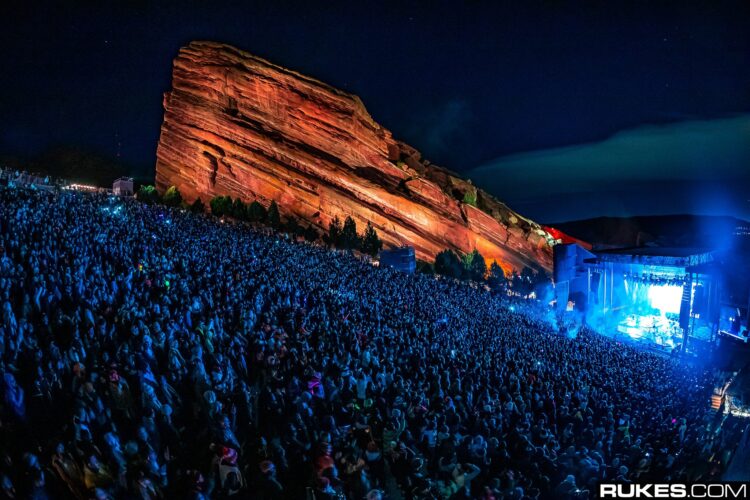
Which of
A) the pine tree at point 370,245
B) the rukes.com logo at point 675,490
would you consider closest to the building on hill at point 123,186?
the pine tree at point 370,245

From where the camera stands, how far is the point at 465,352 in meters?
12.8

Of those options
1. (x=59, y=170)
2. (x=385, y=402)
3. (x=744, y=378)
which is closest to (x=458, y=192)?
(x=744, y=378)

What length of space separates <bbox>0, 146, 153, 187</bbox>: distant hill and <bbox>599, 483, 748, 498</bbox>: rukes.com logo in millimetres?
93367

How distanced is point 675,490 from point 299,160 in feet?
181

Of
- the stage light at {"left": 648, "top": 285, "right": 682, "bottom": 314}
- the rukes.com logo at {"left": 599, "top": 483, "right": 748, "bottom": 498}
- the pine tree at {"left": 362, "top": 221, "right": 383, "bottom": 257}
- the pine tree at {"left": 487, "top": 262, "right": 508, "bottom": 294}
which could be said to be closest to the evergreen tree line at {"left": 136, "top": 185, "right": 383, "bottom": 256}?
the pine tree at {"left": 362, "top": 221, "right": 383, "bottom": 257}

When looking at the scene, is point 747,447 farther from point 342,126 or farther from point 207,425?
point 342,126

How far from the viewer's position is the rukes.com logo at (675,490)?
6438mm

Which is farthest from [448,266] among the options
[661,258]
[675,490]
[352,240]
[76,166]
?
[76,166]

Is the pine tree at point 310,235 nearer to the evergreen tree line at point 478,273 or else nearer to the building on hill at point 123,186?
the evergreen tree line at point 478,273

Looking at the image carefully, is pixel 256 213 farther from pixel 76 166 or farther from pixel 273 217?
pixel 76 166

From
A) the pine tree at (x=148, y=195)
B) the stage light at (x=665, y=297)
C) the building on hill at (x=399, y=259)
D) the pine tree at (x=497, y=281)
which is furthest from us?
the pine tree at (x=148, y=195)

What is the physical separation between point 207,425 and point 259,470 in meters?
1.17

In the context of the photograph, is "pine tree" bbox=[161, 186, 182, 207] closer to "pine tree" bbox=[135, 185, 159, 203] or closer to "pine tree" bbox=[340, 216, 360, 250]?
"pine tree" bbox=[135, 185, 159, 203]

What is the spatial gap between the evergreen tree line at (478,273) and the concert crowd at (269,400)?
3021 cm
